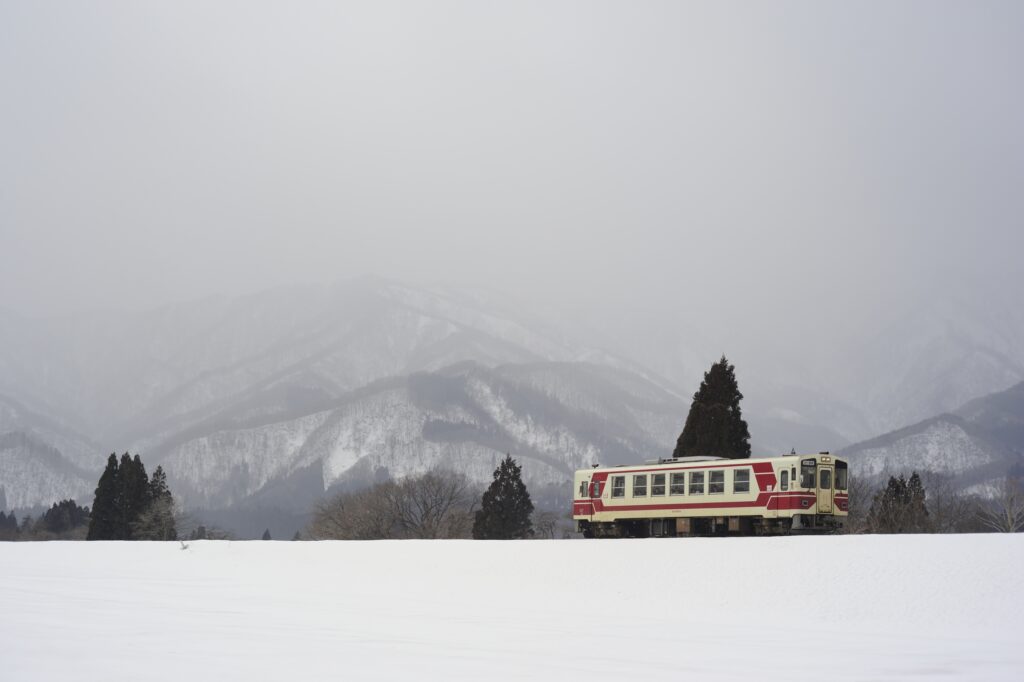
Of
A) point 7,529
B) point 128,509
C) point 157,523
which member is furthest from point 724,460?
point 7,529

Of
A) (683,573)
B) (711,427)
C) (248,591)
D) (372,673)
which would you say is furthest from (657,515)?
(372,673)

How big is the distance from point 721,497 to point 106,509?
53.5 m

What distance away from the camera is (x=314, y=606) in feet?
71.2

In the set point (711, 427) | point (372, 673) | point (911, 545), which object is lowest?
point (372, 673)

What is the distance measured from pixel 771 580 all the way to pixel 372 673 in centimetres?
1517

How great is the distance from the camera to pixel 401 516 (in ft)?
273

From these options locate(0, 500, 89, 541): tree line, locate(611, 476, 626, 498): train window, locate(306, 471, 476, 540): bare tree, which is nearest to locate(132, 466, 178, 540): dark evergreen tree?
locate(306, 471, 476, 540): bare tree

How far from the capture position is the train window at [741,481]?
3381 centimetres

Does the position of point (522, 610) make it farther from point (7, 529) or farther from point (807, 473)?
point (7, 529)

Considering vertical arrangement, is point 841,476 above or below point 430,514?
above

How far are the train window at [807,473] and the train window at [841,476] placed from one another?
5.10 feet

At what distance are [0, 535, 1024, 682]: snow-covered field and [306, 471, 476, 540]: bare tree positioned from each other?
44.8 m

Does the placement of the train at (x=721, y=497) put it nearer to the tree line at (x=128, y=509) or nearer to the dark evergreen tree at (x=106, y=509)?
the tree line at (x=128, y=509)

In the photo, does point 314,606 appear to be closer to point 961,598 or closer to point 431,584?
point 431,584
